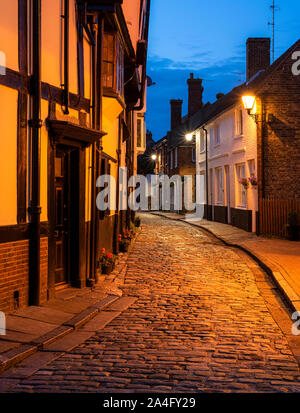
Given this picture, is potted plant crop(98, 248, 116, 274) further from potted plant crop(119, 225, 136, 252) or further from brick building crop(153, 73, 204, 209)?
brick building crop(153, 73, 204, 209)

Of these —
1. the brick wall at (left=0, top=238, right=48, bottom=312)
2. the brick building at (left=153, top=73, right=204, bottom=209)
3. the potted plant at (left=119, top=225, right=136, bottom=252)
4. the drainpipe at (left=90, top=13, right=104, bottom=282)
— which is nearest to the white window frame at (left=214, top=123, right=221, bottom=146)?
the brick building at (left=153, top=73, right=204, bottom=209)

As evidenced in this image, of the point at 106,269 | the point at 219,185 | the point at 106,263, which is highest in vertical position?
the point at 219,185

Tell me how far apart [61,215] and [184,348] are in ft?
13.2

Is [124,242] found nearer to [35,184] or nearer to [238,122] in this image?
[35,184]

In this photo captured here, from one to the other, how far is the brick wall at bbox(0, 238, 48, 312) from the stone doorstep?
0.89 metres

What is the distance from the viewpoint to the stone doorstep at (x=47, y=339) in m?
4.87

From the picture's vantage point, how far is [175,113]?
46.6m

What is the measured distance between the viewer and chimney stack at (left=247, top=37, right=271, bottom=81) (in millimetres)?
23641

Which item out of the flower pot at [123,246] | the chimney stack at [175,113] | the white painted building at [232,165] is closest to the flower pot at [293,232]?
the white painted building at [232,165]

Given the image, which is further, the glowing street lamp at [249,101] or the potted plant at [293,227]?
the glowing street lamp at [249,101]

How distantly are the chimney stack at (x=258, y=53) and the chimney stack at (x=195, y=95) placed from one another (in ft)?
46.6

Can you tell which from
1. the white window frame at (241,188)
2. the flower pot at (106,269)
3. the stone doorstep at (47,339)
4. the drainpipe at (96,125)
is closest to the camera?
→ the stone doorstep at (47,339)

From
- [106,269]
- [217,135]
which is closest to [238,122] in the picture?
[217,135]

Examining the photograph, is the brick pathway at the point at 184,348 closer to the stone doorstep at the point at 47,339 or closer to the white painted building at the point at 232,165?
the stone doorstep at the point at 47,339
